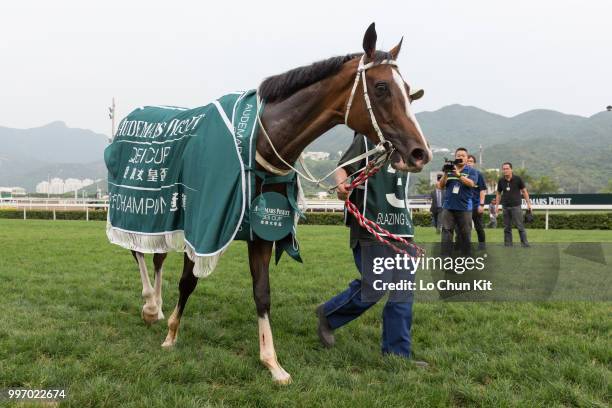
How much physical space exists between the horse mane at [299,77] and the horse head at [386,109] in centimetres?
9

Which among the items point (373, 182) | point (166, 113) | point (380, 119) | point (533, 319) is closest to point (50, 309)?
point (166, 113)

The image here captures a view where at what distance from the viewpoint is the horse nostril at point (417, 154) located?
2875 mm

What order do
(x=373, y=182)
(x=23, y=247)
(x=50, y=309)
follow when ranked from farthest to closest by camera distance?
(x=23, y=247), (x=50, y=309), (x=373, y=182)

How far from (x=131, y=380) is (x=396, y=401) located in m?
1.66

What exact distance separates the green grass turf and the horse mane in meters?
1.91

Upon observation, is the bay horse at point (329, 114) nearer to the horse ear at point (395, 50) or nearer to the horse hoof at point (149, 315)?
the horse ear at point (395, 50)

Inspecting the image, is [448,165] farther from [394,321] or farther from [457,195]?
[394,321]

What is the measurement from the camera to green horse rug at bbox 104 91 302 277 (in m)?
3.31

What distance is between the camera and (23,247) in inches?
395

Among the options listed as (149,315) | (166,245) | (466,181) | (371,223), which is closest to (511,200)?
(466,181)

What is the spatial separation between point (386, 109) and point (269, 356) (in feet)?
5.95

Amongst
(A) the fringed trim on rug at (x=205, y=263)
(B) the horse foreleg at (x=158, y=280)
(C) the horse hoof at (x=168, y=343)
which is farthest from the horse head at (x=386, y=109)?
(B) the horse foreleg at (x=158, y=280)

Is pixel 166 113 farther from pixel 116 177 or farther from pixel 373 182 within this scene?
pixel 373 182

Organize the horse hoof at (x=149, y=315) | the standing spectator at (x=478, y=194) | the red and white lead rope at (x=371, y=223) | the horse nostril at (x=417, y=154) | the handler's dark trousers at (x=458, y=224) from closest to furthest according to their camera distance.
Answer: the horse nostril at (x=417, y=154), the red and white lead rope at (x=371, y=223), the horse hoof at (x=149, y=315), the handler's dark trousers at (x=458, y=224), the standing spectator at (x=478, y=194)
